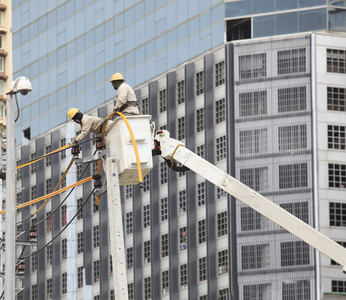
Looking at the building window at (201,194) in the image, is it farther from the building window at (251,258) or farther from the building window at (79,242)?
the building window at (79,242)

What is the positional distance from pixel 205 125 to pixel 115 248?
71817 millimetres

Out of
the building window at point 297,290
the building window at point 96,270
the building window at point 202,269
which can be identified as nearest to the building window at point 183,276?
the building window at point 202,269

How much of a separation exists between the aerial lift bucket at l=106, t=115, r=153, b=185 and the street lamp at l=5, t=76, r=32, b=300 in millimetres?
2836

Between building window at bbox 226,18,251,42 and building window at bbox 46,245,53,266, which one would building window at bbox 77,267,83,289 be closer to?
building window at bbox 46,245,53,266

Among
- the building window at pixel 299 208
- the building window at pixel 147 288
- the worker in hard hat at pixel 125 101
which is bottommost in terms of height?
the worker in hard hat at pixel 125 101

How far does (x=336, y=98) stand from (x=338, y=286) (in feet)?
49.9

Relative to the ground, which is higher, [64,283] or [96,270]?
[96,270]

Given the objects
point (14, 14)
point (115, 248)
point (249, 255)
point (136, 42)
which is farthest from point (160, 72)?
point (115, 248)

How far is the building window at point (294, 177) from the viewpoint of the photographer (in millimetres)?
101750

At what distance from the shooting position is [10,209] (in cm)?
3662

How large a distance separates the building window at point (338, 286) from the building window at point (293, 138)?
1103 centimetres

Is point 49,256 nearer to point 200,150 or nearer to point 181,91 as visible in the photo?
point 181,91

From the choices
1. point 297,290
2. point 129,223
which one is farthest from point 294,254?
point 129,223

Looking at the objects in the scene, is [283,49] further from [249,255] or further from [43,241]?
[43,241]
